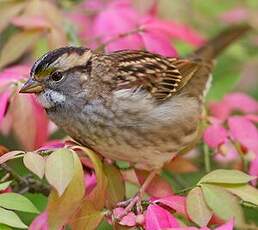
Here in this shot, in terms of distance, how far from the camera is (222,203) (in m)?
1.81

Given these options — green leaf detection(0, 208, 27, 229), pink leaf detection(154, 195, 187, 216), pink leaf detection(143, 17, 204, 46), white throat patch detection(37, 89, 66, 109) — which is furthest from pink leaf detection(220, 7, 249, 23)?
green leaf detection(0, 208, 27, 229)

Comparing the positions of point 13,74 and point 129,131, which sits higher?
point 13,74

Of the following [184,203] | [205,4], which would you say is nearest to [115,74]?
[184,203]

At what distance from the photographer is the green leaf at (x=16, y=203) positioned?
1.76 metres

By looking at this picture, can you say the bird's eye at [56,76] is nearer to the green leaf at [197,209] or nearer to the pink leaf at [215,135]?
the pink leaf at [215,135]

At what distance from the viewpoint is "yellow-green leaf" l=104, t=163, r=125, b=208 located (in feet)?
6.53

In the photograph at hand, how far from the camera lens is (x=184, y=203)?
6.07 feet

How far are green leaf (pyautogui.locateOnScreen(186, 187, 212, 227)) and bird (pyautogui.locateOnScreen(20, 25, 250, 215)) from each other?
15.3 inches

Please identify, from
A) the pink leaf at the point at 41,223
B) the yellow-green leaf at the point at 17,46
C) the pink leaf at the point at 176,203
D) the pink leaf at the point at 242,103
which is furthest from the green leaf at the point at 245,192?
the yellow-green leaf at the point at 17,46

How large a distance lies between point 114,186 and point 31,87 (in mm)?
358

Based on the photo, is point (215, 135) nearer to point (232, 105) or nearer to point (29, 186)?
point (232, 105)

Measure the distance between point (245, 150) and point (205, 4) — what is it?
4.01ft

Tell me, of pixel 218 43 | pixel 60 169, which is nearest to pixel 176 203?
pixel 60 169

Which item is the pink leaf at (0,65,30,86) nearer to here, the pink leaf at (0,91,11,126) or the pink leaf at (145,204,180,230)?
the pink leaf at (0,91,11,126)
